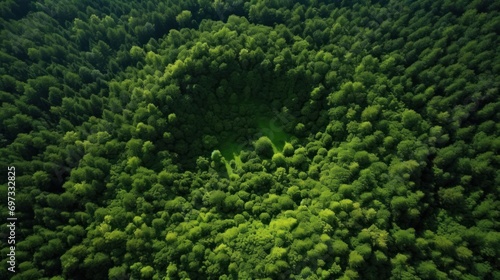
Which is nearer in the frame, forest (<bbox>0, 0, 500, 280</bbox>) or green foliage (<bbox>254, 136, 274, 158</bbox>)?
forest (<bbox>0, 0, 500, 280</bbox>)

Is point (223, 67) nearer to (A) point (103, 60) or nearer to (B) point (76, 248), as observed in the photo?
(A) point (103, 60)

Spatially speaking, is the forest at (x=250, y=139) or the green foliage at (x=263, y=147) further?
the green foliage at (x=263, y=147)

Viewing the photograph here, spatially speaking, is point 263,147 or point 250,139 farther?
point 250,139

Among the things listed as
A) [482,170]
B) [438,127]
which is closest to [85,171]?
[438,127]

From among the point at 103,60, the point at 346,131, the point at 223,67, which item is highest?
the point at 103,60

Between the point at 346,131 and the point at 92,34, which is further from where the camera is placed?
the point at 92,34

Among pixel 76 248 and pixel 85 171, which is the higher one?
pixel 85 171

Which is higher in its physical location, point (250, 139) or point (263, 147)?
point (250, 139)

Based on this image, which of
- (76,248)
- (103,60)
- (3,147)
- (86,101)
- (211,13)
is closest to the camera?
(76,248)
